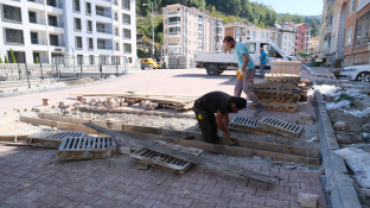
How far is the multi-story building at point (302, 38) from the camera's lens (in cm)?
11694

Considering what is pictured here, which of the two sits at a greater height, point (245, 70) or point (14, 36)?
point (14, 36)

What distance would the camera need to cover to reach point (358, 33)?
21688mm

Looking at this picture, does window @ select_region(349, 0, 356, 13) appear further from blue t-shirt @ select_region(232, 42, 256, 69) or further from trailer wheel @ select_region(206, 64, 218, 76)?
blue t-shirt @ select_region(232, 42, 256, 69)

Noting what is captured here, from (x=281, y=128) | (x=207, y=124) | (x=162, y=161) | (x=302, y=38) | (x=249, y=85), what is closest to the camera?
(x=162, y=161)

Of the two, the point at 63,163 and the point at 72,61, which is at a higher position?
the point at 72,61

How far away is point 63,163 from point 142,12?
100670 millimetres

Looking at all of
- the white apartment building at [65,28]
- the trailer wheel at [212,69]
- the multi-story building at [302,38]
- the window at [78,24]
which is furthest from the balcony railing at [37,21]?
the multi-story building at [302,38]

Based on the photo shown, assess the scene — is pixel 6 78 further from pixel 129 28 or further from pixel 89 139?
pixel 129 28

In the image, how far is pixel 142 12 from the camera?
3836 inches

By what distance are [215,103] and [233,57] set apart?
14.5 metres

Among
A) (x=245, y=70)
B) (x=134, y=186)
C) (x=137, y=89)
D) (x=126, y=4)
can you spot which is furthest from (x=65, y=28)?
(x=134, y=186)

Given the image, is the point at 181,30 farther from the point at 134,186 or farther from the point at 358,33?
the point at 134,186

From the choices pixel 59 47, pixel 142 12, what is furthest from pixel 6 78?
pixel 142 12

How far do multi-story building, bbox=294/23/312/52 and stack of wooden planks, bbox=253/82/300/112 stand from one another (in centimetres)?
12107
